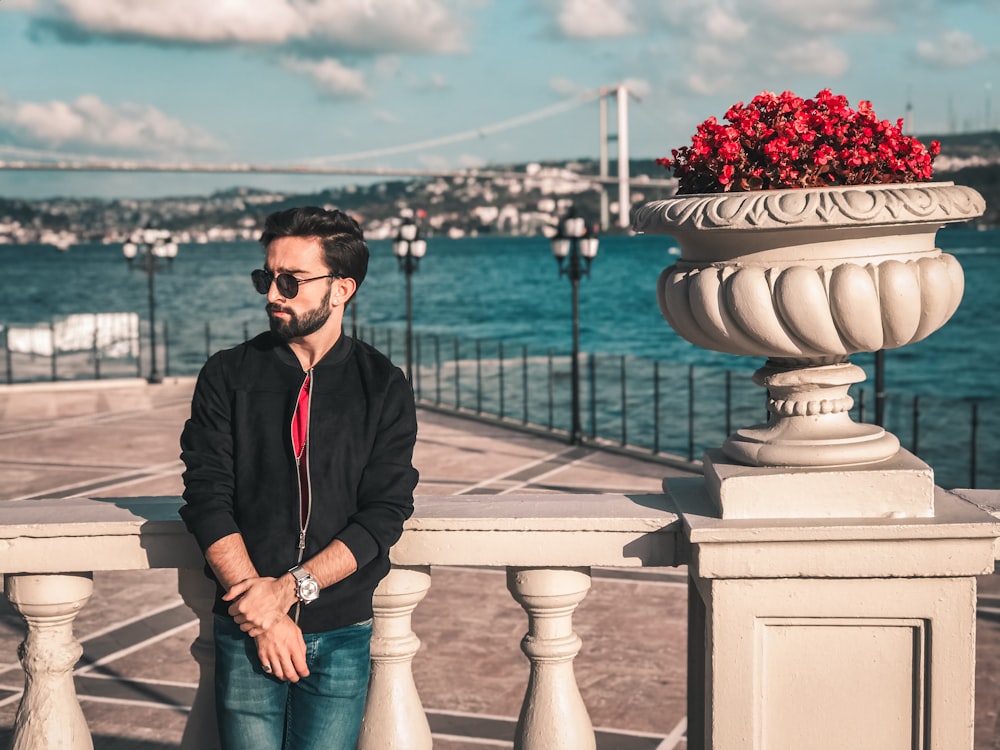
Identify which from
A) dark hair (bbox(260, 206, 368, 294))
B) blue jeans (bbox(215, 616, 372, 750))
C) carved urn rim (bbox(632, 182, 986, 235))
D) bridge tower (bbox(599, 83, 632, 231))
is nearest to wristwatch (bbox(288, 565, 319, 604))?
blue jeans (bbox(215, 616, 372, 750))

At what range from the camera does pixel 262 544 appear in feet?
7.38

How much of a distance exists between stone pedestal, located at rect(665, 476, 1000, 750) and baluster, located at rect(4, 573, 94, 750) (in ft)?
4.50

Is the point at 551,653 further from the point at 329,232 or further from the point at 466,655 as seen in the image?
the point at 466,655

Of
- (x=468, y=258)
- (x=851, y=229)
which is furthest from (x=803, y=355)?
(x=468, y=258)

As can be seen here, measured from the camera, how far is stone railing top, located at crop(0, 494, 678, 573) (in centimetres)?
254

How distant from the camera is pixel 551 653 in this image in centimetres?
260

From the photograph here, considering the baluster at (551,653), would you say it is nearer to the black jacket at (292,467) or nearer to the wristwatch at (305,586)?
the black jacket at (292,467)

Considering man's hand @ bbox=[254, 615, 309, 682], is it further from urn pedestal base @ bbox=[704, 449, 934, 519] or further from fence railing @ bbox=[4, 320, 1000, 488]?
fence railing @ bbox=[4, 320, 1000, 488]

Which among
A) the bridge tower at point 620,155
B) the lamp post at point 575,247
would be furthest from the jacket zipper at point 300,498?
the bridge tower at point 620,155

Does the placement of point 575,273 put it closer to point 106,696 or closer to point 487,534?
point 106,696

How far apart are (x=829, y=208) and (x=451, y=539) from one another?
1.04 meters

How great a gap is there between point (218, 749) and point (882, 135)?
6.46ft

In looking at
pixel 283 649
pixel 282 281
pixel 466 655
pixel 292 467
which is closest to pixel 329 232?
pixel 282 281

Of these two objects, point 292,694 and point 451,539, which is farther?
point 451,539
